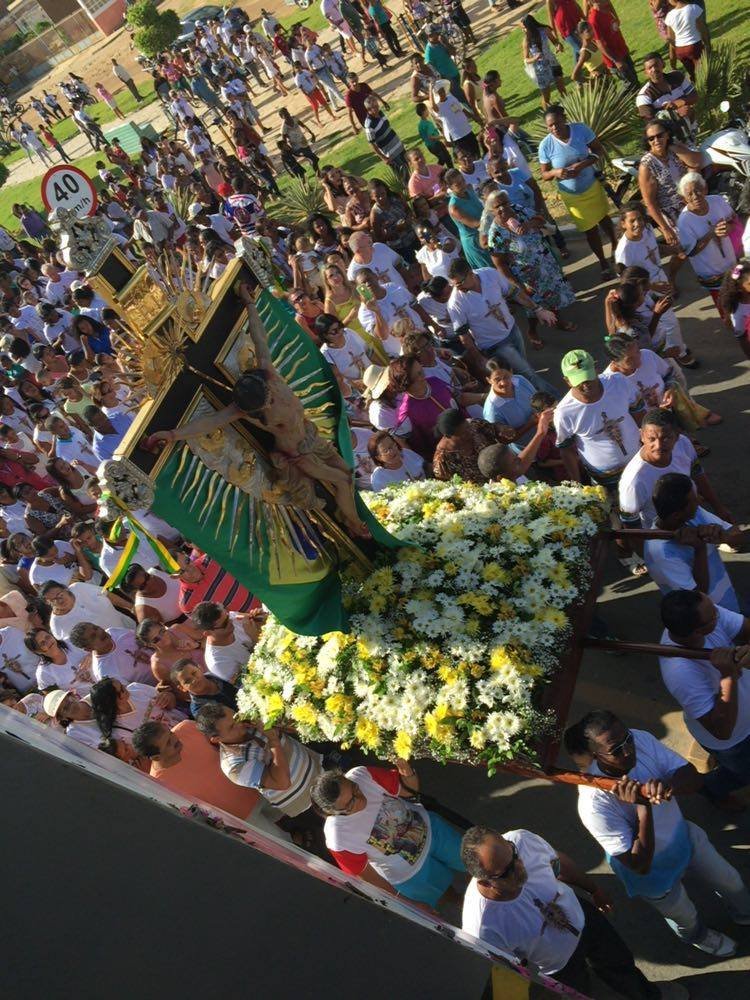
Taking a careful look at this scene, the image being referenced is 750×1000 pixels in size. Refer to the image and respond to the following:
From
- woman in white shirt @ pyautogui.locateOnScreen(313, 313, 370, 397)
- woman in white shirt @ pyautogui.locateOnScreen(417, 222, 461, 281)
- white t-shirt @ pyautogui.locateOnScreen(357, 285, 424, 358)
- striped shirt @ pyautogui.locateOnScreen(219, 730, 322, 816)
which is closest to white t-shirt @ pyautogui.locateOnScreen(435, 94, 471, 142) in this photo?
woman in white shirt @ pyautogui.locateOnScreen(417, 222, 461, 281)

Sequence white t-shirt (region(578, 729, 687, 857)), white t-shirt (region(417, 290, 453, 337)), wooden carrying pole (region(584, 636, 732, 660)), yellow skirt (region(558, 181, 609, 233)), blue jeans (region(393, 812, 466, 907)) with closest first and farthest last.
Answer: white t-shirt (region(578, 729, 687, 857)), wooden carrying pole (region(584, 636, 732, 660)), blue jeans (region(393, 812, 466, 907)), white t-shirt (region(417, 290, 453, 337)), yellow skirt (region(558, 181, 609, 233))

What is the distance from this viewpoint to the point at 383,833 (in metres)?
4.59

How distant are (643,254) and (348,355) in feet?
10.2

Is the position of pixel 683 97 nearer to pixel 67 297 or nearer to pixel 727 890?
pixel 727 890

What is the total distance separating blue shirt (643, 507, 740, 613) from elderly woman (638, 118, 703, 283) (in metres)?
3.93

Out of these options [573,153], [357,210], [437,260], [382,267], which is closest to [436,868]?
[382,267]

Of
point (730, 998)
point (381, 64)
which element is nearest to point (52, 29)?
point (381, 64)

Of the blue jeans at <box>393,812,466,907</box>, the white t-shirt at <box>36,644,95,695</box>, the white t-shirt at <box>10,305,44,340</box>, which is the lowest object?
the blue jeans at <box>393,812,466,907</box>

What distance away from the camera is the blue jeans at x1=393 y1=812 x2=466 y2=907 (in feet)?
15.6

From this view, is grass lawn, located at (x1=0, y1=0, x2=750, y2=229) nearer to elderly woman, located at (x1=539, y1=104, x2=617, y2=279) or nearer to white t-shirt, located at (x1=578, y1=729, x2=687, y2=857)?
elderly woman, located at (x1=539, y1=104, x2=617, y2=279)

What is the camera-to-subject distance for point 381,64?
72.3 feet

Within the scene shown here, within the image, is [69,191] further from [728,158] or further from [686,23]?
[686,23]

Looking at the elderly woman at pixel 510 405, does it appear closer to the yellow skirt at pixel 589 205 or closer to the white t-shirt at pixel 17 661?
the yellow skirt at pixel 589 205

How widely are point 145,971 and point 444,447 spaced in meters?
4.87
